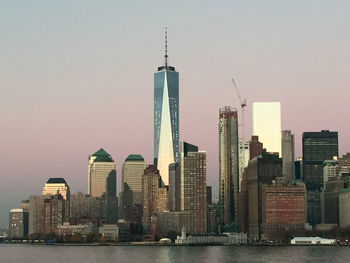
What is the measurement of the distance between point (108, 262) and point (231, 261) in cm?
3135

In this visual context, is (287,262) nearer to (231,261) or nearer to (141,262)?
(231,261)

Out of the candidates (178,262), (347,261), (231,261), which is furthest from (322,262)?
(178,262)

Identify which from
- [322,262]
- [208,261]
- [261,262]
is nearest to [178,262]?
[208,261]

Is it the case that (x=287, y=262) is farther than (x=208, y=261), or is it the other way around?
(x=208, y=261)

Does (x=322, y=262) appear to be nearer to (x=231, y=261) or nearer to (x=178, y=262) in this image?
(x=231, y=261)

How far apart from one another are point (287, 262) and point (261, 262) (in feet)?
20.5

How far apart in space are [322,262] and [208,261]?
29.5m

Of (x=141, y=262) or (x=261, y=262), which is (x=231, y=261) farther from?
(x=141, y=262)

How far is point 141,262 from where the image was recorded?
196 metres

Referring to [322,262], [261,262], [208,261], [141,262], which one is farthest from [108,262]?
[322,262]

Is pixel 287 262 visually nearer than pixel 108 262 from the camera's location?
Yes

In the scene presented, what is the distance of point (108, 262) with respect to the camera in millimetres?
199375

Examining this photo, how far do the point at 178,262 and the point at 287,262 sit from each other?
27.7 m

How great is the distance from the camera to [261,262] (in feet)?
617
